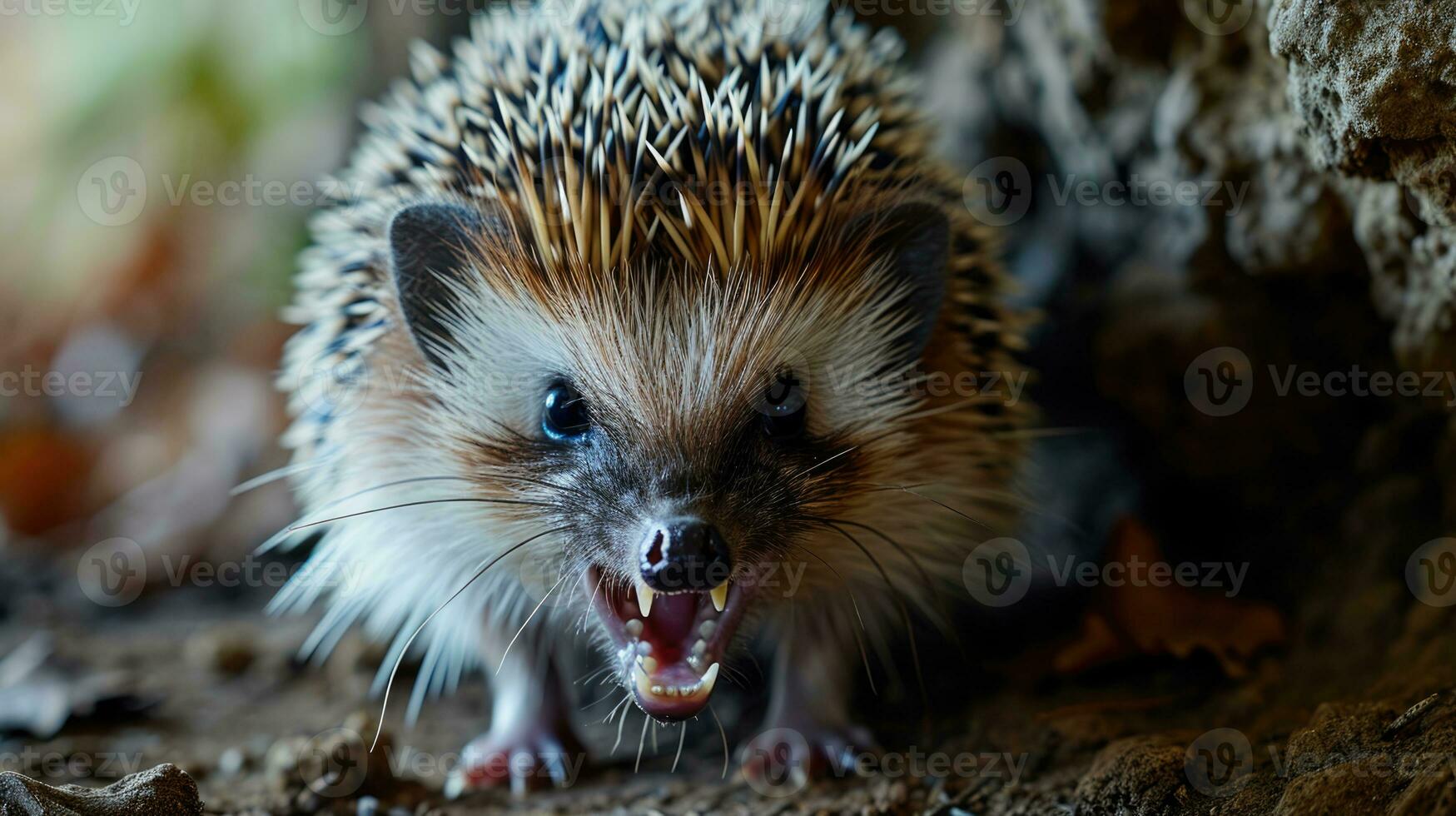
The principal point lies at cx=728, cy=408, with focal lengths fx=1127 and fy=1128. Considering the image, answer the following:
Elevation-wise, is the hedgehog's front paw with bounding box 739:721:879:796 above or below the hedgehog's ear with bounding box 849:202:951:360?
below

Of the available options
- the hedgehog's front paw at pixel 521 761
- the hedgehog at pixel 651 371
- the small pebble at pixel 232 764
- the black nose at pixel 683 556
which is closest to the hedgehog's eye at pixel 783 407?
the hedgehog at pixel 651 371

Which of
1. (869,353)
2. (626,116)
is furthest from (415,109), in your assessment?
(869,353)

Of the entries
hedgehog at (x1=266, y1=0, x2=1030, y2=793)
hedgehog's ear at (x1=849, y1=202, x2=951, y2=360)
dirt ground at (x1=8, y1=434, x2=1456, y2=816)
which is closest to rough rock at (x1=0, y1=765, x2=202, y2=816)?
dirt ground at (x1=8, y1=434, x2=1456, y2=816)

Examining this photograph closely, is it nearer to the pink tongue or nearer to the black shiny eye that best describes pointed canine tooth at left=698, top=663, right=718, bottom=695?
the pink tongue

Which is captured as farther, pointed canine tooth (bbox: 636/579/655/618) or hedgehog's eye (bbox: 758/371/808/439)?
hedgehog's eye (bbox: 758/371/808/439)

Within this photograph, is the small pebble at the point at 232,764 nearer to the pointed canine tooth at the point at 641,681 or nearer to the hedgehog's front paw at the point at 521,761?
the hedgehog's front paw at the point at 521,761

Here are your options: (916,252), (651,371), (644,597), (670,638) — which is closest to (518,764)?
(670,638)

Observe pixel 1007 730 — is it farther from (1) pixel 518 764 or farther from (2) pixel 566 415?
(2) pixel 566 415
